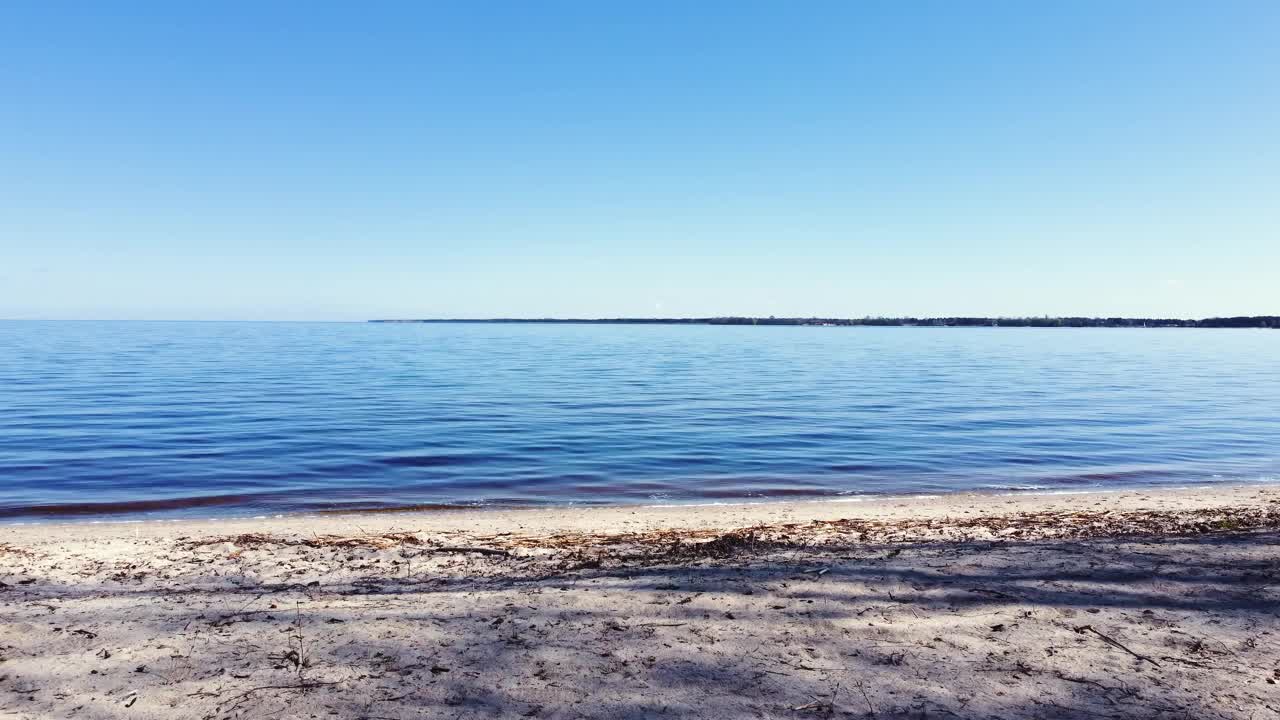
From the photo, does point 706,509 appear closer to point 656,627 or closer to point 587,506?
point 587,506

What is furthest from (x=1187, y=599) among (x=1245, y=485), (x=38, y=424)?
(x=38, y=424)

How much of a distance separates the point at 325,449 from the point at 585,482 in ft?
23.8

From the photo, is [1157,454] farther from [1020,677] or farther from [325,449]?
[325,449]

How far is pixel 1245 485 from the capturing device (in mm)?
14938

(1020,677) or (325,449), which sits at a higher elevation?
(1020,677)

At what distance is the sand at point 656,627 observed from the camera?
13.4ft

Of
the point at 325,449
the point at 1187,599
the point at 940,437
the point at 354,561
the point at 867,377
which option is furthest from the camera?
the point at 867,377

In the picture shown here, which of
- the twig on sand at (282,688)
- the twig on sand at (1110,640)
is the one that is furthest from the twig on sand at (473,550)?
the twig on sand at (1110,640)

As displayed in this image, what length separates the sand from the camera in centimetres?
407

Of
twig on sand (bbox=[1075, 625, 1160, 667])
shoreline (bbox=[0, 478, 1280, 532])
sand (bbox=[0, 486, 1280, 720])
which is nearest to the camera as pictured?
sand (bbox=[0, 486, 1280, 720])

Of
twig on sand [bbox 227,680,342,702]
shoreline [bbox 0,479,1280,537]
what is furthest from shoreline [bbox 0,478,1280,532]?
twig on sand [bbox 227,680,342,702]

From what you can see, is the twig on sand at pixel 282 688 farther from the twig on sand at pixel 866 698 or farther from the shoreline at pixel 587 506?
the shoreline at pixel 587 506

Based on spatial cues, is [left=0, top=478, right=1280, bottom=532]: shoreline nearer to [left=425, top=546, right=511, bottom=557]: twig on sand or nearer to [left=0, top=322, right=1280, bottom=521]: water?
[left=0, top=322, right=1280, bottom=521]: water

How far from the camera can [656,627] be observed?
16.7ft
